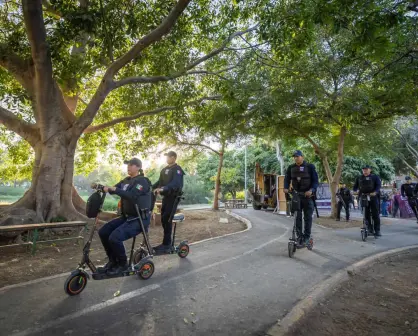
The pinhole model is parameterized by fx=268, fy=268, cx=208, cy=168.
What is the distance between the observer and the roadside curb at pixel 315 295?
2826 millimetres

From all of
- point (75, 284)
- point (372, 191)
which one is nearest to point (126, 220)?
point (75, 284)

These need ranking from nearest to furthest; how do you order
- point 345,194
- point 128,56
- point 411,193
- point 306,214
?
point 306,214 < point 128,56 < point 411,193 < point 345,194

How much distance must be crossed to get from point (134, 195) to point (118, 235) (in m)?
0.64

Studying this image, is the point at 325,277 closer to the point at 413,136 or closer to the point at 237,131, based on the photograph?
the point at 237,131

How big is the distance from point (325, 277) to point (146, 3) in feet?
32.0

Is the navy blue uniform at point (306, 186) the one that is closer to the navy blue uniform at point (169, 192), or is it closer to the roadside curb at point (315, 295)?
the roadside curb at point (315, 295)

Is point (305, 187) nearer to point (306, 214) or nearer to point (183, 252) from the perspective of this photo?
point (306, 214)

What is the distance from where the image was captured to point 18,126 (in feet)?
31.4

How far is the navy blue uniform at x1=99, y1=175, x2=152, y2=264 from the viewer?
160 inches

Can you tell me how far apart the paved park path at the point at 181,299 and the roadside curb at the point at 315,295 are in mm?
126

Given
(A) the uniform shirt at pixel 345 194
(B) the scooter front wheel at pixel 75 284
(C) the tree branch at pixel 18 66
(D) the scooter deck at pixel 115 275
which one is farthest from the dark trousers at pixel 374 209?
(C) the tree branch at pixel 18 66

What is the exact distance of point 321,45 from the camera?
464 inches

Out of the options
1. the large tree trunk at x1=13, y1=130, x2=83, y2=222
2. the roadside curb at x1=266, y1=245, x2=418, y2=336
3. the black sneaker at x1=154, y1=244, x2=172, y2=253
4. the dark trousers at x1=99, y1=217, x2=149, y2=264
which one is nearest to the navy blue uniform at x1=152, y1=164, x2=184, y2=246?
the black sneaker at x1=154, y1=244, x2=172, y2=253

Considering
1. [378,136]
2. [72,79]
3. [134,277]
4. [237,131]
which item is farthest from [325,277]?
[378,136]
